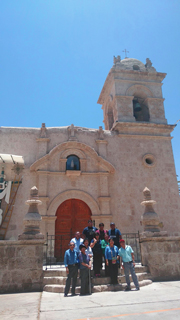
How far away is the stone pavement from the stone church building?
6288 millimetres

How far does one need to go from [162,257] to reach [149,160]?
747cm

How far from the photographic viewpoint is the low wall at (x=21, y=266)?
761cm

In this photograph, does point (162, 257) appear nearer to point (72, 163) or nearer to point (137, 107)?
point (72, 163)

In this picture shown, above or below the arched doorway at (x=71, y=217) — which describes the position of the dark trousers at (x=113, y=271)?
below

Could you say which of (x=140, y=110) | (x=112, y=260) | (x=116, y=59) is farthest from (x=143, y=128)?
(x=112, y=260)

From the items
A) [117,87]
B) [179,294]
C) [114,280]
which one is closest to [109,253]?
[114,280]

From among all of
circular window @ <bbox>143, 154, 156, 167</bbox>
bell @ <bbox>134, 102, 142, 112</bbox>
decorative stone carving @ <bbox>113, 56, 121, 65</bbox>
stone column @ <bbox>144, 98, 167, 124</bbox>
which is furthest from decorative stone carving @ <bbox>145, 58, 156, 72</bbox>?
circular window @ <bbox>143, 154, 156, 167</bbox>

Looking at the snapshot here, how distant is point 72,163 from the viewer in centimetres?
1412

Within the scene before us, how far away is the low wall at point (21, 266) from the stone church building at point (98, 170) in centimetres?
462

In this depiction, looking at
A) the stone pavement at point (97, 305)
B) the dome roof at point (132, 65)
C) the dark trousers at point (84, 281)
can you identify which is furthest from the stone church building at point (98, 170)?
the stone pavement at point (97, 305)

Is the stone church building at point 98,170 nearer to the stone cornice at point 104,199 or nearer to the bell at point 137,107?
the stone cornice at point 104,199

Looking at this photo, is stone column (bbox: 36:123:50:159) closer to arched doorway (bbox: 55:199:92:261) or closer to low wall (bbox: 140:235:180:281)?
arched doorway (bbox: 55:199:92:261)

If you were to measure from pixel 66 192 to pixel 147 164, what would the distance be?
511cm

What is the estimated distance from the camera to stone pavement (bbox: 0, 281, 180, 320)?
15.1 feet
